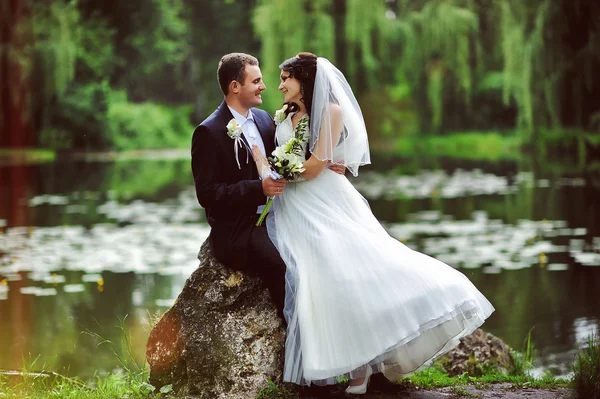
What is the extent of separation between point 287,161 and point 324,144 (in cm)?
25

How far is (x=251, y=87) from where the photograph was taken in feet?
14.1

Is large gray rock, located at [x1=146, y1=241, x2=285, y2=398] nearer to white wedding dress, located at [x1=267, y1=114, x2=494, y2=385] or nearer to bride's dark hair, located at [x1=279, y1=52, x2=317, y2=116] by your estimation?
white wedding dress, located at [x1=267, y1=114, x2=494, y2=385]

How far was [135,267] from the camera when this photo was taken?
10.3 meters

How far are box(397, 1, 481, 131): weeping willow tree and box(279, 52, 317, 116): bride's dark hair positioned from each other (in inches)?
869

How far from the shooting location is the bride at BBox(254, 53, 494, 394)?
4.04m

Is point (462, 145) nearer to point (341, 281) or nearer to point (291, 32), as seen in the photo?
point (291, 32)

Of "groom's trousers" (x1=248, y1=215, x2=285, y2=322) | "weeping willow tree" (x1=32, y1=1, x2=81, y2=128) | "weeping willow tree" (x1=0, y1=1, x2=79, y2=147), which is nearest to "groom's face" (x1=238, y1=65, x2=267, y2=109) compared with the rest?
"groom's trousers" (x1=248, y1=215, x2=285, y2=322)

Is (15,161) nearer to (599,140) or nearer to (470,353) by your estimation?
(599,140)

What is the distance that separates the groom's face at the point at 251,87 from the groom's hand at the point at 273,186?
42 cm

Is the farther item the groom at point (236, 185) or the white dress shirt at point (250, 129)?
the white dress shirt at point (250, 129)

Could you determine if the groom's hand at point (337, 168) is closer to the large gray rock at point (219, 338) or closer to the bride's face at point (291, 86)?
the bride's face at point (291, 86)

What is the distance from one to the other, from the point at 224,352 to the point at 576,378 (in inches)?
63.0

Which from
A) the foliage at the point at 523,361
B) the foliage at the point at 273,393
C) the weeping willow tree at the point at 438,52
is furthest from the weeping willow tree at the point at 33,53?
the foliage at the point at 273,393

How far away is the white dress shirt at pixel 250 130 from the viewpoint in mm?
4344
